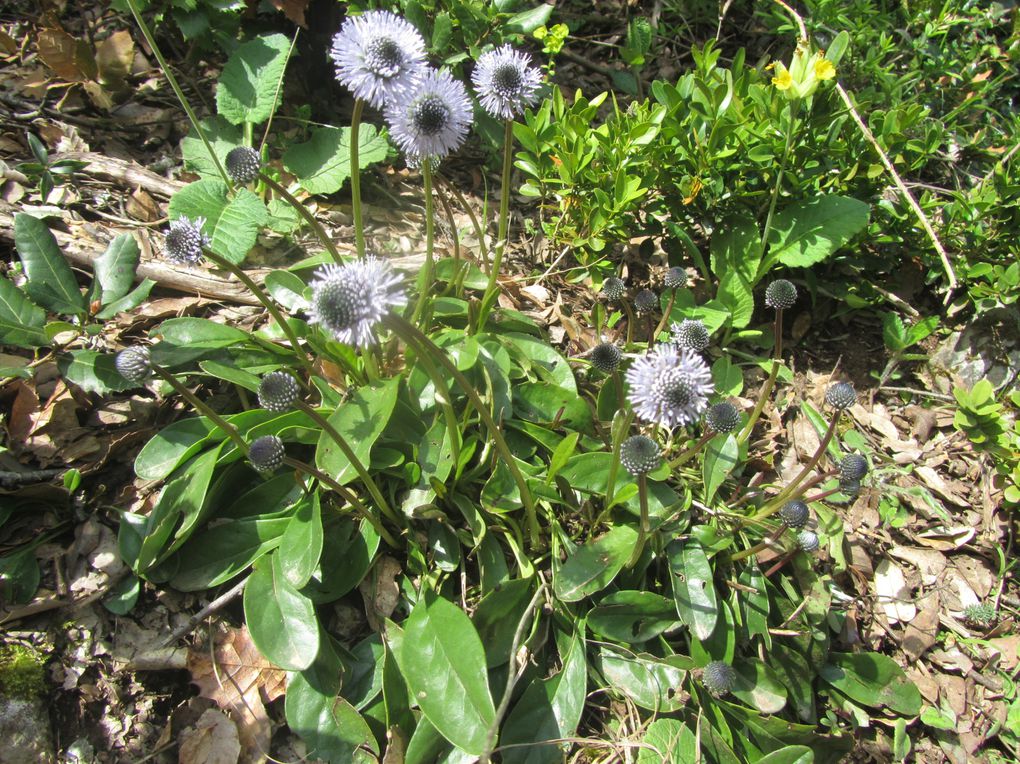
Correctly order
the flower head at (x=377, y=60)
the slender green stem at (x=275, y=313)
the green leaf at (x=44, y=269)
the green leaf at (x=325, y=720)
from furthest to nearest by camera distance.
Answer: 1. the green leaf at (x=44, y=269)
2. the slender green stem at (x=275, y=313)
3. the green leaf at (x=325, y=720)
4. the flower head at (x=377, y=60)

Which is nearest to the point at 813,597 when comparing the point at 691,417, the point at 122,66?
the point at 691,417

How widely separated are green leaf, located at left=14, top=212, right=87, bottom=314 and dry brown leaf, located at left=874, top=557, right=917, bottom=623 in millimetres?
4002

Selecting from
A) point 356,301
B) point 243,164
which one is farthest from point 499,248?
point 356,301

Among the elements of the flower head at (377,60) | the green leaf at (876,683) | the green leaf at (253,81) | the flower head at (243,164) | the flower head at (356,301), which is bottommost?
the green leaf at (876,683)

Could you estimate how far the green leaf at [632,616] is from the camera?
2766 mm

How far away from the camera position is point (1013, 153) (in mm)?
3871

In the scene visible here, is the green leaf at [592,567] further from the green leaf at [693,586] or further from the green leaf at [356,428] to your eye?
the green leaf at [356,428]

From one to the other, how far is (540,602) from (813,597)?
47.5 inches

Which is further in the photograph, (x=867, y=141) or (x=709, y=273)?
(x=709, y=273)

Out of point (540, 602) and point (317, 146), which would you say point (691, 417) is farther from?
point (317, 146)

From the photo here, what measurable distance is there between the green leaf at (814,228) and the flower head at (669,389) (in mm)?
1826

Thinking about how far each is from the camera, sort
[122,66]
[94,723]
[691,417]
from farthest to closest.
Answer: [122,66] → [94,723] → [691,417]

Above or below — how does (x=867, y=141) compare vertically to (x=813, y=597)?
above

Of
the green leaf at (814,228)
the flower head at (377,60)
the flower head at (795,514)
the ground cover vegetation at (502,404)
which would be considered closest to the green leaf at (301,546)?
the ground cover vegetation at (502,404)
